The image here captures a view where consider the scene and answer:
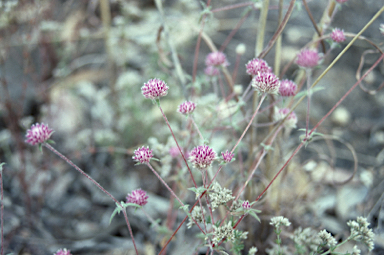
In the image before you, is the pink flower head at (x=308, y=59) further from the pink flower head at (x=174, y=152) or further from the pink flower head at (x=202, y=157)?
the pink flower head at (x=174, y=152)

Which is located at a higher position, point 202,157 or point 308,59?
point 308,59

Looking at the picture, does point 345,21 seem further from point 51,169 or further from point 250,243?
point 51,169

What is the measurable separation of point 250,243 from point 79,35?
2.21 m

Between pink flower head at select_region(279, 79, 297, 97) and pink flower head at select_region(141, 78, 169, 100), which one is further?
pink flower head at select_region(279, 79, 297, 97)

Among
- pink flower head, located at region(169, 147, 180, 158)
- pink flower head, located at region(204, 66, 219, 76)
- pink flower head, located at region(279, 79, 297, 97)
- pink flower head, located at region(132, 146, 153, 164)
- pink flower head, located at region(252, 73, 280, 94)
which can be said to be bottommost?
pink flower head, located at region(132, 146, 153, 164)

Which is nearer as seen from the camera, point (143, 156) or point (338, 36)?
point (143, 156)

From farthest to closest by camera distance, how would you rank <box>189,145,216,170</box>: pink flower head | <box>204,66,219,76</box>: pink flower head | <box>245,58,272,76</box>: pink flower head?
<box>204,66,219,76</box>: pink flower head → <box>245,58,272,76</box>: pink flower head → <box>189,145,216,170</box>: pink flower head

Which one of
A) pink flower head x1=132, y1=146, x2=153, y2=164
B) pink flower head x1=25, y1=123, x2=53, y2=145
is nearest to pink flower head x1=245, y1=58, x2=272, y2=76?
pink flower head x1=132, y1=146, x2=153, y2=164

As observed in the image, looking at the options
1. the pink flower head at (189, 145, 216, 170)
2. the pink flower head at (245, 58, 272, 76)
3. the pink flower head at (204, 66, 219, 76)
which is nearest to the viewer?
the pink flower head at (189, 145, 216, 170)

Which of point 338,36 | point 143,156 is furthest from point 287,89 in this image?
point 143,156

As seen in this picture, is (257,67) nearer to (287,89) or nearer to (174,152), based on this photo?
(287,89)

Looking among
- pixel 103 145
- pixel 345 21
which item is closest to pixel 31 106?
pixel 103 145

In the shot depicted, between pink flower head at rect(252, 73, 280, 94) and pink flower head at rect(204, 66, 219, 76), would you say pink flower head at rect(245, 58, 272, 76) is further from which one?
pink flower head at rect(204, 66, 219, 76)

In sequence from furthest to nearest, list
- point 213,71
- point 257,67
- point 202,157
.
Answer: point 213,71 < point 257,67 < point 202,157
